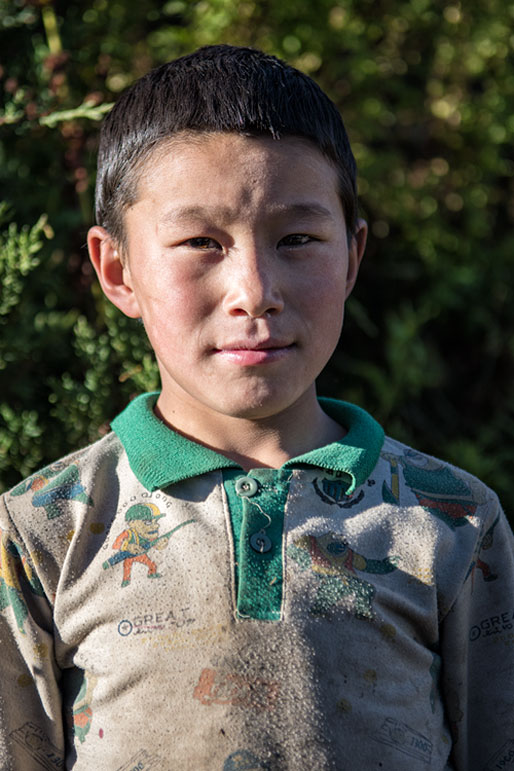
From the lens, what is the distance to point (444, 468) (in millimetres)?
1976

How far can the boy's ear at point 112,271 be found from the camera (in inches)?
76.4

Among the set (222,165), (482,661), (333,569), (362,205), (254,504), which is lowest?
(482,661)

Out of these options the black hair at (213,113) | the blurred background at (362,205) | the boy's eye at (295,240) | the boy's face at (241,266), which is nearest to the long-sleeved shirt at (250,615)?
the boy's face at (241,266)

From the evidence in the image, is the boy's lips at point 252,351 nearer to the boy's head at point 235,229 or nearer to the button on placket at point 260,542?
the boy's head at point 235,229

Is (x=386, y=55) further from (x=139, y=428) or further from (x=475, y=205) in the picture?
(x=139, y=428)

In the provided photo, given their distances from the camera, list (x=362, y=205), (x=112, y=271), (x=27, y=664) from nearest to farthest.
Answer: (x=27, y=664) → (x=112, y=271) → (x=362, y=205)

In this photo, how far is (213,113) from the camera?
5.69 ft

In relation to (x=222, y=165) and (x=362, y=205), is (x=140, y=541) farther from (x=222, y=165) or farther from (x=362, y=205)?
(x=362, y=205)

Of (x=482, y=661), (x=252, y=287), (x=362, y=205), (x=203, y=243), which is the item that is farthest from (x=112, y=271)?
(x=362, y=205)

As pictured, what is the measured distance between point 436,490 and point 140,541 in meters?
0.65

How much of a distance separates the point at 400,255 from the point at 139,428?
1904mm

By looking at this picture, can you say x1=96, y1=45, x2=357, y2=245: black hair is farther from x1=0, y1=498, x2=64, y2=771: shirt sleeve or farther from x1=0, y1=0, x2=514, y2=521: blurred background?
x1=0, y1=498, x2=64, y2=771: shirt sleeve

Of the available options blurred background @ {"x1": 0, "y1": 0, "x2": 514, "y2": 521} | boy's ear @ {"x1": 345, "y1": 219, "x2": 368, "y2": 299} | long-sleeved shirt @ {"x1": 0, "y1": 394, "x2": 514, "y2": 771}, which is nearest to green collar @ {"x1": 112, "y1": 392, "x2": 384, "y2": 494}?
long-sleeved shirt @ {"x1": 0, "y1": 394, "x2": 514, "y2": 771}

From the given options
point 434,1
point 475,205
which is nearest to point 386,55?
point 434,1
